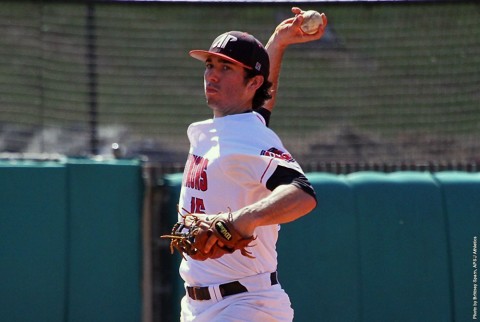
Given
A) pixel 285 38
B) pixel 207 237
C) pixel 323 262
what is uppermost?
pixel 285 38

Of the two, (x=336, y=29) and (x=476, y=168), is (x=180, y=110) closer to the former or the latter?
(x=336, y=29)

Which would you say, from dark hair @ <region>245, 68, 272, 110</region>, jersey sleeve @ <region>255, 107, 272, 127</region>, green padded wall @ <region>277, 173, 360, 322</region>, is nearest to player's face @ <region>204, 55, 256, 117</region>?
dark hair @ <region>245, 68, 272, 110</region>

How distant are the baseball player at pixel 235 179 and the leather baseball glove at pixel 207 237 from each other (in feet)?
0.15

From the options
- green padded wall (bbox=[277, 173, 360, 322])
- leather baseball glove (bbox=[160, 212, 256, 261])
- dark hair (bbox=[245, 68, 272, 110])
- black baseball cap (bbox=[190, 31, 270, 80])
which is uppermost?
black baseball cap (bbox=[190, 31, 270, 80])

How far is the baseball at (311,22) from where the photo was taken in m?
4.38

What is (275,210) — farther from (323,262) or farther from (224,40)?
(323,262)

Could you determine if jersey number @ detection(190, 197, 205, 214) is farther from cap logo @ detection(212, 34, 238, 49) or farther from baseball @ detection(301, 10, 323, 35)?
baseball @ detection(301, 10, 323, 35)

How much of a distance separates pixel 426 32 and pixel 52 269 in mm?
3170

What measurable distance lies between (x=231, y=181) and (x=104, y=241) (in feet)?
7.14

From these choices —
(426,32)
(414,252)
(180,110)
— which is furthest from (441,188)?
(180,110)

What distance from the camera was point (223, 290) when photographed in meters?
3.70

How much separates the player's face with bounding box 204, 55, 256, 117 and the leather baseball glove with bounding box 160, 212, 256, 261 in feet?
1.88

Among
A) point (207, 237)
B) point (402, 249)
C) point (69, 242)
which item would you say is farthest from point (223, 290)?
point (402, 249)

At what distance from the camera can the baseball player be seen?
11.7 ft
